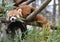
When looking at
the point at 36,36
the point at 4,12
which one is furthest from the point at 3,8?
the point at 36,36

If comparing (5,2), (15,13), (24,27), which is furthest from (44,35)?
(15,13)

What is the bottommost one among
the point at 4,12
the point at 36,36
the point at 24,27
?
the point at 24,27

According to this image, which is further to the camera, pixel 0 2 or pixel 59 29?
pixel 0 2

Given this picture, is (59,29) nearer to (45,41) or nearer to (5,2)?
(45,41)

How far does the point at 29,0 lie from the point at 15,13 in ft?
2.21

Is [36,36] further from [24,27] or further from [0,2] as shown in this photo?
[24,27]

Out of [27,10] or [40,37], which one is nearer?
[40,37]

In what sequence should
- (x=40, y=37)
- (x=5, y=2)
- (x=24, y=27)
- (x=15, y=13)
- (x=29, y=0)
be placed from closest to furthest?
(x=40, y=37) < (x=5, y=2) < (x=24, y=27) < (x=29, y=0) < (x=15, y=13)

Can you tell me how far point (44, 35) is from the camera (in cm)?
144

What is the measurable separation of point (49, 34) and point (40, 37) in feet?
0.24

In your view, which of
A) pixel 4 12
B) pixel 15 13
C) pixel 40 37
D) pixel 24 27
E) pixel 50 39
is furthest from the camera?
pixel 15 13

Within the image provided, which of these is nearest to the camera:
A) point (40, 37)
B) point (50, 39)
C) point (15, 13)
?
point (50, 39)

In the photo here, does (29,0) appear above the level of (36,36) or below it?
above

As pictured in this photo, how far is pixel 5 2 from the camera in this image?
1.83 m
